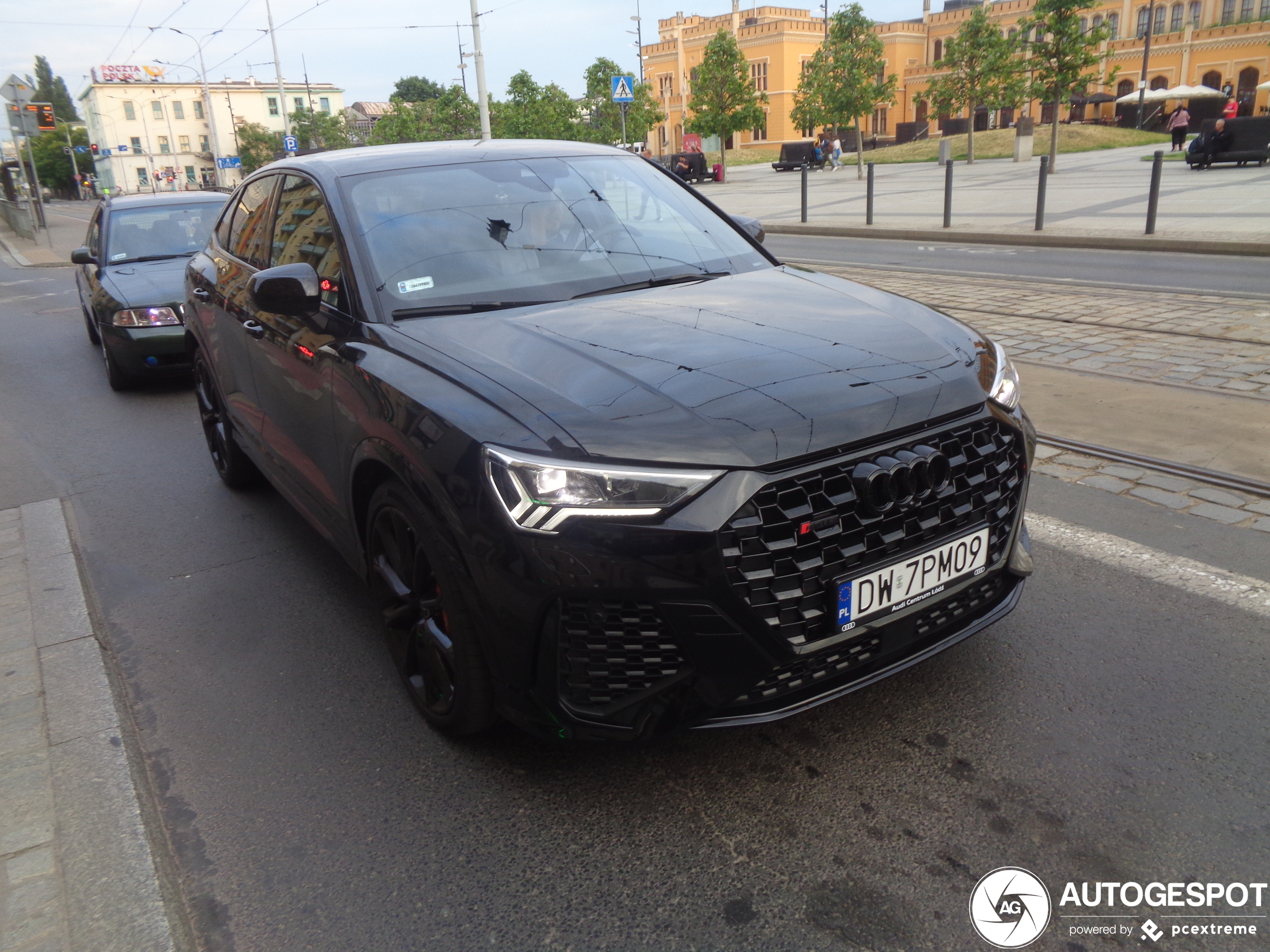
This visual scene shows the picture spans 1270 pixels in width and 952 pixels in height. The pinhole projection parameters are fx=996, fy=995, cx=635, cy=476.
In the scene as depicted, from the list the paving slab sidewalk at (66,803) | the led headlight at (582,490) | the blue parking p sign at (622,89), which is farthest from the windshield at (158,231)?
the blue parking p sign at (622,89)

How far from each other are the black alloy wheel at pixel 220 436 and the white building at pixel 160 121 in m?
114

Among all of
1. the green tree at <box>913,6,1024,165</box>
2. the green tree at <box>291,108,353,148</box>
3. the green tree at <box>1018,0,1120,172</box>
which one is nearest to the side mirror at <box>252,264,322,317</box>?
the green tree at <box>1018,0,1120,172</box>

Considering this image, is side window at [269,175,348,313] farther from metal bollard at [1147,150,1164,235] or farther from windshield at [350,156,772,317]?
metal bollard at [1147,150,1164,235]

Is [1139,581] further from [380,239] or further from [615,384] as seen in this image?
[380,239]

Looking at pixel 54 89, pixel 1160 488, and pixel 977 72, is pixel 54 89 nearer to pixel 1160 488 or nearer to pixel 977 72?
pixel 977 72

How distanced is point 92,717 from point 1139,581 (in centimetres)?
360

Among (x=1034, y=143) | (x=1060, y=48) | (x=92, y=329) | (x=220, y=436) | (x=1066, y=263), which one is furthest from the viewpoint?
(x=1034, y=143)

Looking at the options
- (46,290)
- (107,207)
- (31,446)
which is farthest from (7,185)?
(31,446)

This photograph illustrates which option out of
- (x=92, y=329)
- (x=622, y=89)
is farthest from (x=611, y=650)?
(x=622, y=89)

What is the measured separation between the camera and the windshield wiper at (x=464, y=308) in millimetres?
3105

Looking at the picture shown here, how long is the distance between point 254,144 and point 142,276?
112m

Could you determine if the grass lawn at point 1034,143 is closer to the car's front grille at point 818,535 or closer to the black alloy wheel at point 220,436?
the black alloy wheel at point 220,436

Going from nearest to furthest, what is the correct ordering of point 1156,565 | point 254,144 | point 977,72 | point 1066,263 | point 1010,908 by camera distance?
point 1010,908, point 1156,565, point 1066,263, point 977,72, point 254,144

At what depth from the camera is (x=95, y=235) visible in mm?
9883
